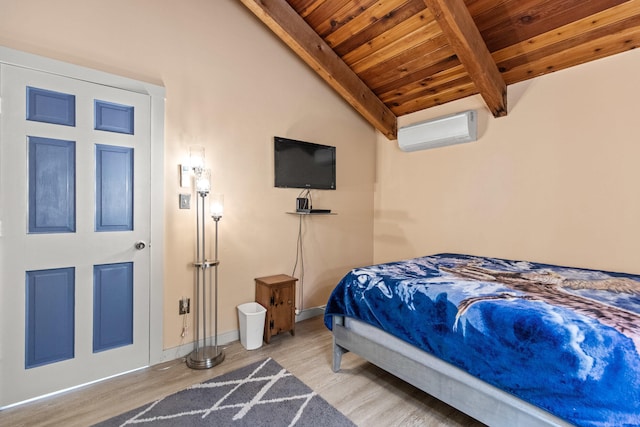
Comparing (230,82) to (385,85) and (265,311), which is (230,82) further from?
(265,311)

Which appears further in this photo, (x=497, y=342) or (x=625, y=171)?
(x=625, y=171)

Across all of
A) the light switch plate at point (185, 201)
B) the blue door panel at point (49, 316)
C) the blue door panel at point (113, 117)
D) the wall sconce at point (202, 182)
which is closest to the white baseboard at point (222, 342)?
the blue door panel at point (49, 316)

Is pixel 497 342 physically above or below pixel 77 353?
above

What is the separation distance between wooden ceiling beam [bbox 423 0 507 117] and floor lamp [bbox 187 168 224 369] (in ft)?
7.00

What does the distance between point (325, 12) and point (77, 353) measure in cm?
337

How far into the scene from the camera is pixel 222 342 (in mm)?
2768

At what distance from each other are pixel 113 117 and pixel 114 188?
0.51 metres

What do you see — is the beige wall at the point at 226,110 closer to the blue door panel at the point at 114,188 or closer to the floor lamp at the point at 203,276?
the floor lamp at the point at 203,276

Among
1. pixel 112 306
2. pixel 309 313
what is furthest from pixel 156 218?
pixel 309 313

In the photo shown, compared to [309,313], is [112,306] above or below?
above

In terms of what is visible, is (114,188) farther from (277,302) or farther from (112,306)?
(277,302)

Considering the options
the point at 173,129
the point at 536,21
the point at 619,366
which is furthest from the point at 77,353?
the point at 536,21

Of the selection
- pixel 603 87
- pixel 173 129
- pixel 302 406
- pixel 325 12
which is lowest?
pixel 302 406

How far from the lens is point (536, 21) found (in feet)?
7.61
